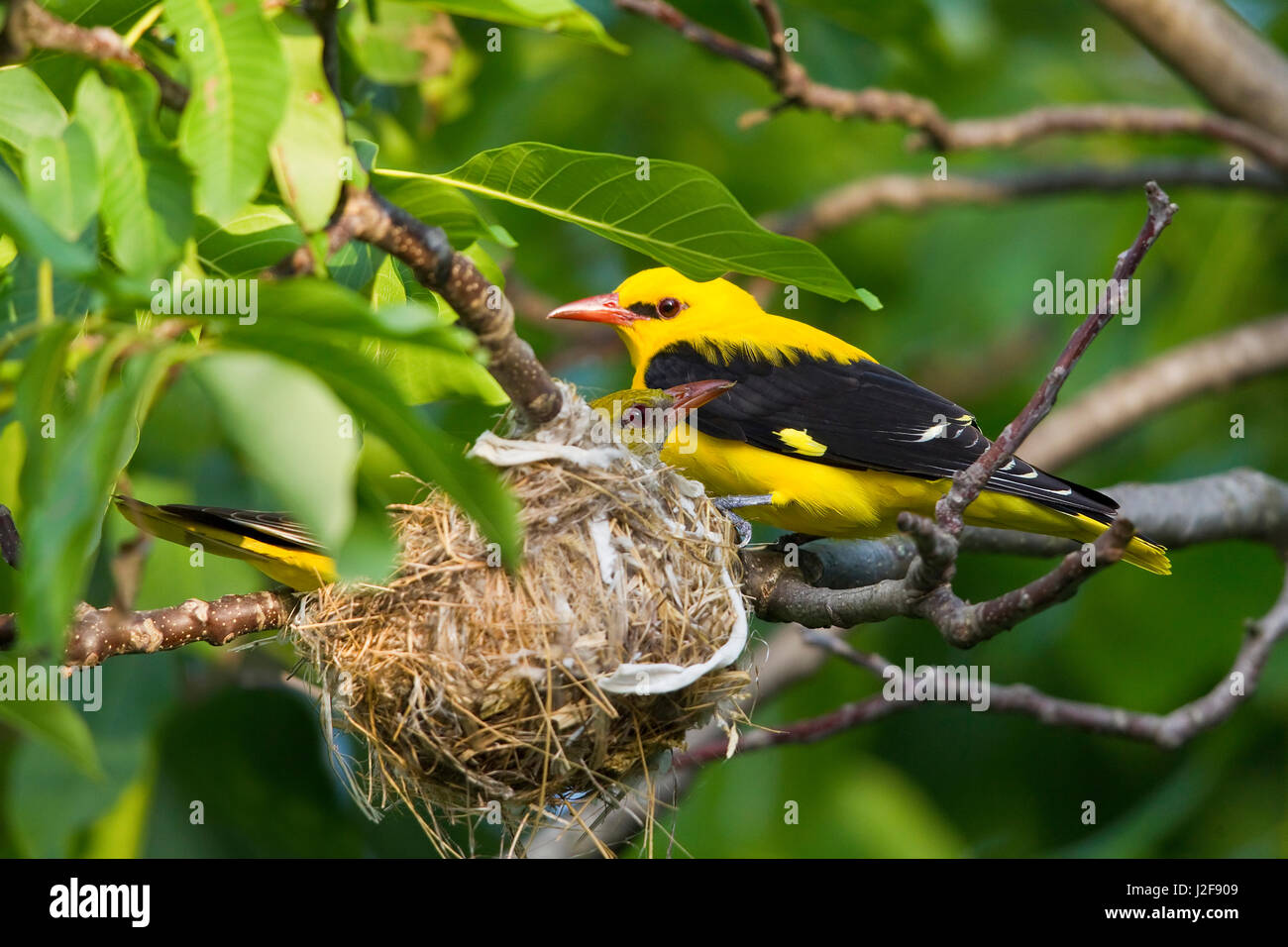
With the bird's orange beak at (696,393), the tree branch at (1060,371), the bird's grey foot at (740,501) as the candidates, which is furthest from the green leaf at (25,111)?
the bird's grey foot at (740,501)

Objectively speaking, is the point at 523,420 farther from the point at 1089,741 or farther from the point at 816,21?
the point at 1089,741

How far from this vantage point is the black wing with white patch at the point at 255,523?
300cm

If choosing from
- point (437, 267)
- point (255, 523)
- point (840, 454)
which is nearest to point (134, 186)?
point (437, 267)

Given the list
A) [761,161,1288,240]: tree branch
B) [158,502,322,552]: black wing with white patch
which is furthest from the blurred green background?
[158,502,322,552]: black wing with white patch

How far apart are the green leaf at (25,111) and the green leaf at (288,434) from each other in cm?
96

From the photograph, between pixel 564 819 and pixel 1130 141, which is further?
pixel 1130 141

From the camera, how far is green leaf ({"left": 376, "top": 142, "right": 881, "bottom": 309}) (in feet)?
8.02

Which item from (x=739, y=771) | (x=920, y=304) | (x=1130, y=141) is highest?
(x=1130, y=141)

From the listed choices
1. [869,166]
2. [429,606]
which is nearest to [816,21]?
[869,166]

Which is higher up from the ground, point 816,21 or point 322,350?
point 816,21

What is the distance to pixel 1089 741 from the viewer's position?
7.18 metres

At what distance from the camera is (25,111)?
79.7 inches

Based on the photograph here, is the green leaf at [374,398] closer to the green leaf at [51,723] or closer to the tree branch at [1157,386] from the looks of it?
the green leaf at [51,723]

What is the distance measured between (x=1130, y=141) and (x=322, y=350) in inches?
304
